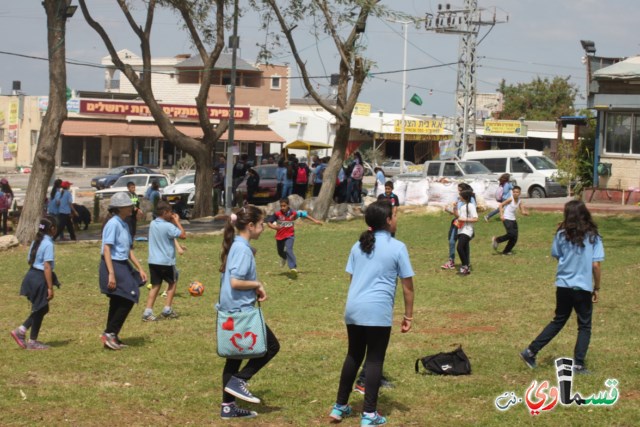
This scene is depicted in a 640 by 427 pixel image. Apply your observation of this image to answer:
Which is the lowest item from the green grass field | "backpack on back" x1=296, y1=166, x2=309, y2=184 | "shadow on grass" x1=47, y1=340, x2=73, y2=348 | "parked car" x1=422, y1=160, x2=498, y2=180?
"shadow on grass" x1=47, y1=340, x2=73, y2=348

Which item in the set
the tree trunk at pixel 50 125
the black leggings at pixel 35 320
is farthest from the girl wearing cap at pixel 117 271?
the tree trunk at pixel 50 125

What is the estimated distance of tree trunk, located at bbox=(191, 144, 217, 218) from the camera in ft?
97.1

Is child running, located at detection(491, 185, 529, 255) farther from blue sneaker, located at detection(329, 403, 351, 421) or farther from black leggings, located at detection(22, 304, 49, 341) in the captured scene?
blue sneaker, located at detection(329, 403, 351, 421)

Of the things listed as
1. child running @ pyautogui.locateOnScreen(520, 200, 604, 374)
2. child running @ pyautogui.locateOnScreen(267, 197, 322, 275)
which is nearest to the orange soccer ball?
child running @ pyautogui.locateOnScreen(267, 197, 322, 275)

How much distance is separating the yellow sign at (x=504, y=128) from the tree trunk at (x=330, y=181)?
43123mm

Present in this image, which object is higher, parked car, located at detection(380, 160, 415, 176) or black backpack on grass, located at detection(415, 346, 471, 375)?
parked car, located at detection(380, 160, 415, 176)

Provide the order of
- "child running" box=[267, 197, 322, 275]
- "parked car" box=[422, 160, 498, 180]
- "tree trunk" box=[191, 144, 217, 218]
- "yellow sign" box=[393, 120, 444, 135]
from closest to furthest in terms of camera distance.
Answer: "child running" box=[267, 197, 322, 275] → "tree trunk" box=[191, 144, 217, 218] → "parked car" box=[422, 160, 498, 180] → "yellow sign" box=[393, 120, 444, 135]

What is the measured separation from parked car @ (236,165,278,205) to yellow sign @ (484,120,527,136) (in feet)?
126

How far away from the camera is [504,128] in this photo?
69.2 meters

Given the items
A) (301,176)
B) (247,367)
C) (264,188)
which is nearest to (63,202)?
(301,176)

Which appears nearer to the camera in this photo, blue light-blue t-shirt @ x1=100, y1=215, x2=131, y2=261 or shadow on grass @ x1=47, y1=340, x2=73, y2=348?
blue light-blue t-shirt @ x1=100, y1=215, x2=131, y2=261

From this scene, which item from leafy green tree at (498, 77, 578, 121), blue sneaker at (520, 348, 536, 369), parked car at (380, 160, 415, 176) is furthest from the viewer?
leafy green tree at (498, 77, 578, 121)

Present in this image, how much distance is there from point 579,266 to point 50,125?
17.0m

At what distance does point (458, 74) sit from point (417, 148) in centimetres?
2732
